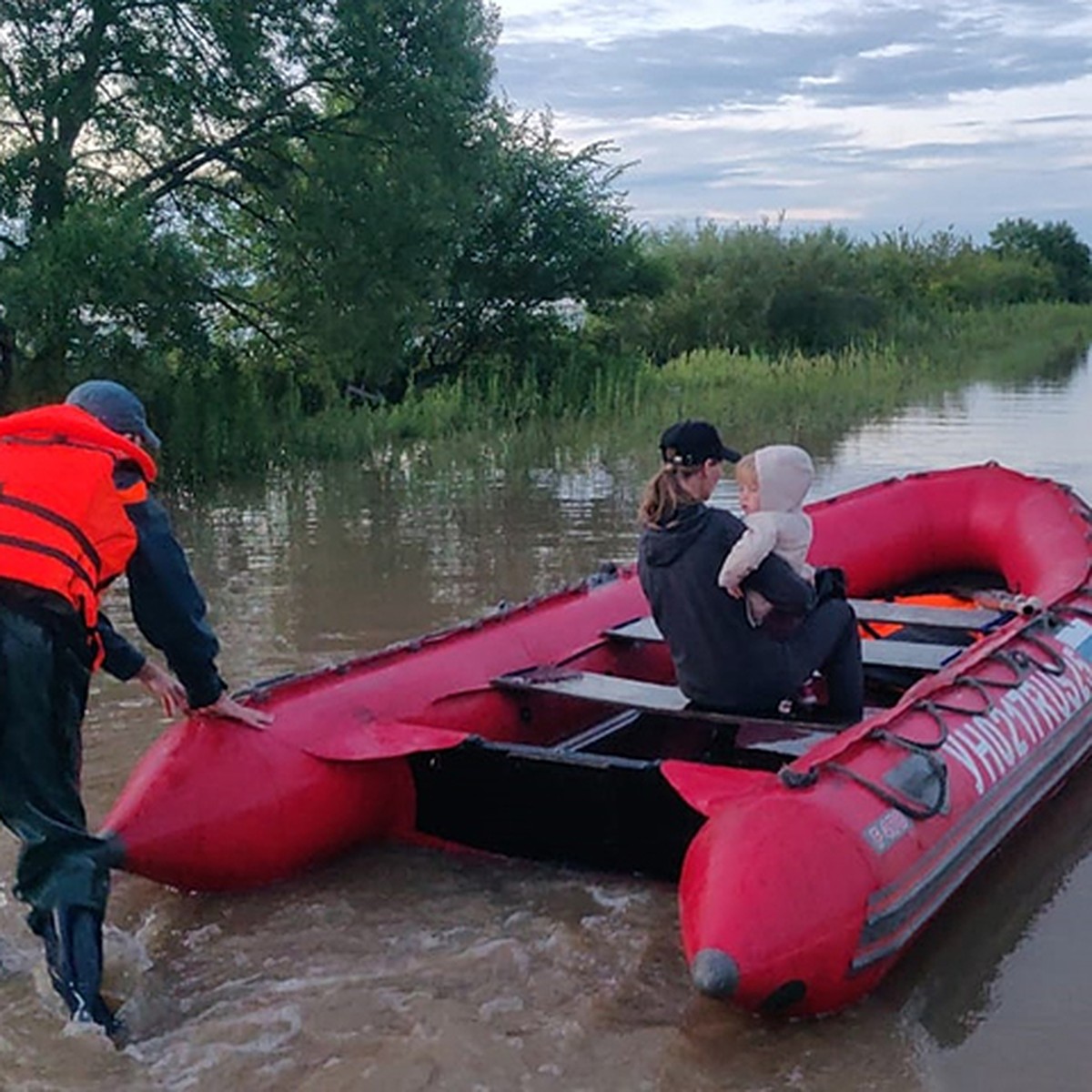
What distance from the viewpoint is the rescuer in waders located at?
319 centimetres

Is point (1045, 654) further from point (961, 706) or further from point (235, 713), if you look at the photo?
point (235, 713)

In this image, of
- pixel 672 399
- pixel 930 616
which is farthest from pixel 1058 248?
pixel 930 616

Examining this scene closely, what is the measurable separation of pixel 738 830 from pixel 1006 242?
138 ft

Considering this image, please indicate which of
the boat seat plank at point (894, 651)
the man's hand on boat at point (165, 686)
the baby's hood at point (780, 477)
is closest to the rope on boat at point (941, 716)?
the boat seat plank at point (894, 651)

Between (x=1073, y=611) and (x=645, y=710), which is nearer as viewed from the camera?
(x=645, y=710)

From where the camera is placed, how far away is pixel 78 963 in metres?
3.24

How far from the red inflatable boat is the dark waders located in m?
0.40

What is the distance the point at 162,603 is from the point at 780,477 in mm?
1560

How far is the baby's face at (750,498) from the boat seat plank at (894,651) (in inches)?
26.1

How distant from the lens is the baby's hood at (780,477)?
3.98 metres

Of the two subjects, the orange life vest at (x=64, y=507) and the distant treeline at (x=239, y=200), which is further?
the distant treeline at (x=239, y=200)

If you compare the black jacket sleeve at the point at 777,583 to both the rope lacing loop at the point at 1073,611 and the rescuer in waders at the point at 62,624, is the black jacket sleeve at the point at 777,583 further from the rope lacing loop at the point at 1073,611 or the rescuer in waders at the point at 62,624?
the rescuer in waders at the point at 62,624

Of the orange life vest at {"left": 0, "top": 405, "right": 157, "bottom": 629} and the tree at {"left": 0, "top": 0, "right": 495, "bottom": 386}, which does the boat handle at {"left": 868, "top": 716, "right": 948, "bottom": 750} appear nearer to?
the orange life vest at {"left": 0, "top": 405, "right": 157, "bottom": 629}

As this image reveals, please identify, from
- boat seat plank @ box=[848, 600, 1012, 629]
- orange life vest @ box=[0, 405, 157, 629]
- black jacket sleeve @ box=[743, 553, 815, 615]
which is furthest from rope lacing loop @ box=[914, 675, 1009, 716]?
orange life vest @ box=[0, 405, 157, 629]
